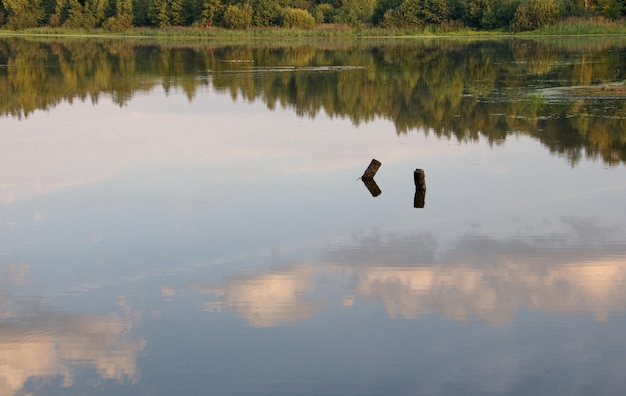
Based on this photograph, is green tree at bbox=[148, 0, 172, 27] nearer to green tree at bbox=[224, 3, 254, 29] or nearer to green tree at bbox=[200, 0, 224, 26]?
green tree at bbox=[200, 0, 224, 26]

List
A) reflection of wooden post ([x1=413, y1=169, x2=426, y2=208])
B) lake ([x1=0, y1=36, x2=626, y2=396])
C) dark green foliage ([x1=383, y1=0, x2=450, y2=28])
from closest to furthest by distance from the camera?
lake ([x1=0, y1=36, x2=626, y2=396]), reflection of wooden post ([x1=413, y1=169, x2=426, y2=208]), dark green foliage ([x1=383, y1=0, x2=450, y2=28])

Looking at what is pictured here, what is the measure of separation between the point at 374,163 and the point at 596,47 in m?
25.4

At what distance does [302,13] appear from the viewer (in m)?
52.9

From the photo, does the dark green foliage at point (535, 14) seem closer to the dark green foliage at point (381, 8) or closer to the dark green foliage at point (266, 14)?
the dark green foliage at point (381, 8)

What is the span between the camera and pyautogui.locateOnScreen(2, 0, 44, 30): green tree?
6347 centimetres

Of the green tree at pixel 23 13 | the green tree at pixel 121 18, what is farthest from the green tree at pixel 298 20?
the green tree at pixel 23 13

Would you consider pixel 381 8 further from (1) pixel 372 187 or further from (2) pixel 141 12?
(1) pixel 372 187

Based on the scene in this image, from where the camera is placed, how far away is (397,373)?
18.1ft

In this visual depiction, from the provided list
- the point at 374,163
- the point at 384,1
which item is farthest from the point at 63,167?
the point at 384,1

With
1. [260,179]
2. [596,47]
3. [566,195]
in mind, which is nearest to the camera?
[566,195]

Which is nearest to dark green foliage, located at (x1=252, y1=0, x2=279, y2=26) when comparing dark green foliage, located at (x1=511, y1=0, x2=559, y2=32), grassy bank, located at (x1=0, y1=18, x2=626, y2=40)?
grassy bank, located at (x1=0, y1=18, x2=626, y2=40)

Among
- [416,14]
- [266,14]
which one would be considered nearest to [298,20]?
[266,14]

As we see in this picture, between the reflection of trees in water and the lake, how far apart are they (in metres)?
0.13

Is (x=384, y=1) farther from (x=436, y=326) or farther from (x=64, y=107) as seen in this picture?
→ (x=436, y=326)
